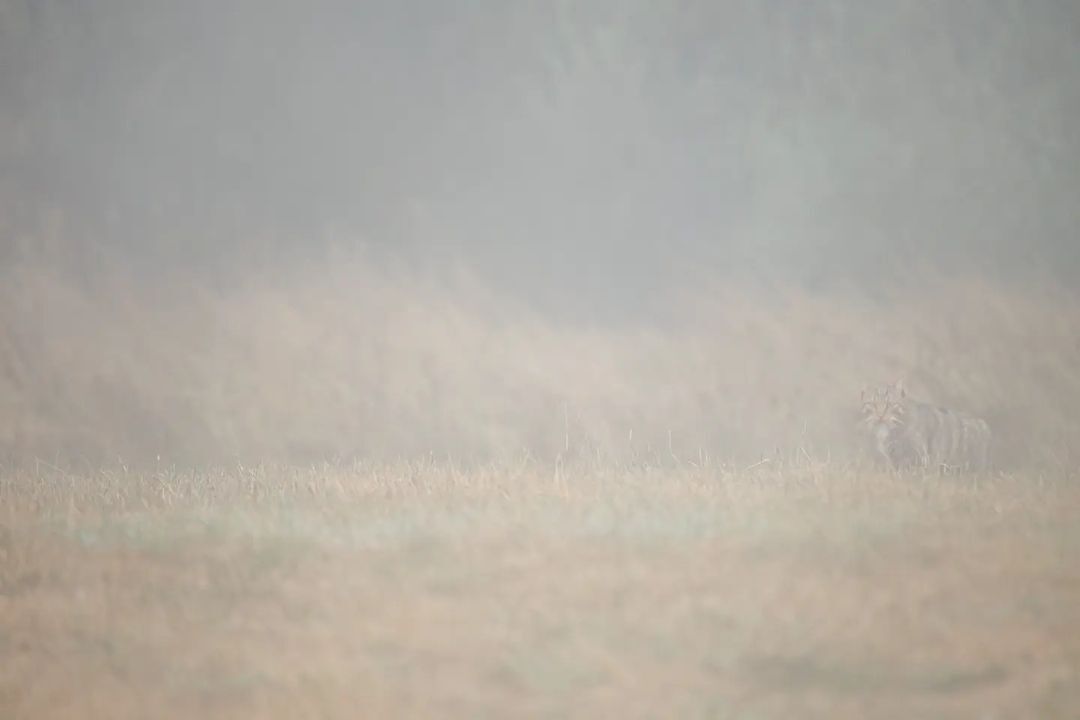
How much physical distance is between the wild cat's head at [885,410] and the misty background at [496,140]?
1000 mm

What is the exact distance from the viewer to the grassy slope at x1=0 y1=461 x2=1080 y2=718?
2889 mm

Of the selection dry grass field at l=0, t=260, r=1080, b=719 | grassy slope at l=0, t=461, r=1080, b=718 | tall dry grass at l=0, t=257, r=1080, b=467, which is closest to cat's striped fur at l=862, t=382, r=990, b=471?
dry grass field at l=0, t=260, r=1080, b=719

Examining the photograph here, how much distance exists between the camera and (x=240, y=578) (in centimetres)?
373

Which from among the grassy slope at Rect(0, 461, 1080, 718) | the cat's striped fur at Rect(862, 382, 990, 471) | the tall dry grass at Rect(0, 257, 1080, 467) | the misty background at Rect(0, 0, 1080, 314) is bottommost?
the grassy slope at Rect(0, 461, 1080, 718)

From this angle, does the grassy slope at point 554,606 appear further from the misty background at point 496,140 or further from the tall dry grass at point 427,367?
the misty background at point 496,140

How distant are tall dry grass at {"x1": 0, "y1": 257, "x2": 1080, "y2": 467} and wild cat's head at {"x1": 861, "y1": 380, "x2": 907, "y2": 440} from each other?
52cm

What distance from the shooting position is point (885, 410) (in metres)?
6.23

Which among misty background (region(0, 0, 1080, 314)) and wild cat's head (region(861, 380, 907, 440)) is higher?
misty background (region(0, 0, 1080, 314))

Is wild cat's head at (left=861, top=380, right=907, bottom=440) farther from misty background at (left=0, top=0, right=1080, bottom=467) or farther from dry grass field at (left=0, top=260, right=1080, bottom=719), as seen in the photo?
misty background at (left=0, top=0, right=1080, bottom=467)

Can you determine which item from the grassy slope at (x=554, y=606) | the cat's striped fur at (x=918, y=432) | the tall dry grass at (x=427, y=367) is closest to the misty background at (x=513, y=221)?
the tall dry grass at (x=427, y=367)

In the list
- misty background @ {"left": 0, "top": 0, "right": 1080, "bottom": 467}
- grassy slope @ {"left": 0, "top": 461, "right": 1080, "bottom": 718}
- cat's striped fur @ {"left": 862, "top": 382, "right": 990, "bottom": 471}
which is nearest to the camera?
grassy slope @ {"left": 0, "top": 461, "right": 1080, "bottom": 718}

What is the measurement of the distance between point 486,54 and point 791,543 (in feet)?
14.7

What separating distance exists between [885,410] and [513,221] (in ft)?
8.74

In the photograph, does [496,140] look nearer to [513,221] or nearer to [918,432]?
[513,221]
